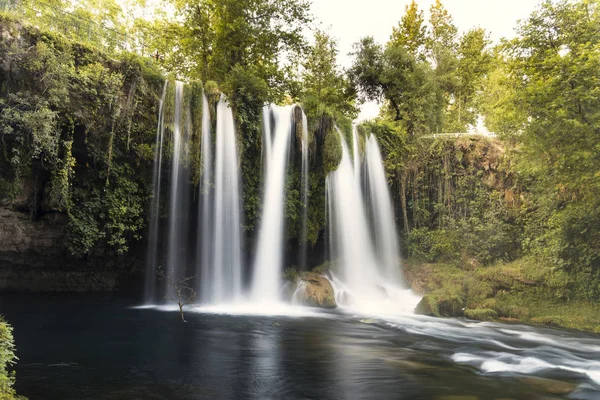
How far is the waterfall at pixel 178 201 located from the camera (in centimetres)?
1603

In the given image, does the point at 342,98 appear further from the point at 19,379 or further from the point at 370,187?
the point at 19,379

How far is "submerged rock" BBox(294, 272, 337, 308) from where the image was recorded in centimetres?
1664

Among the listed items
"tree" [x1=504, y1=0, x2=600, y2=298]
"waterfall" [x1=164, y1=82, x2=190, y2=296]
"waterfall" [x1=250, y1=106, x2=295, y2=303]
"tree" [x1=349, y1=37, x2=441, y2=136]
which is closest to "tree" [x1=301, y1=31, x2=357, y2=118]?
"tree" [x1=349, y1=37, x2=441, y2=136]

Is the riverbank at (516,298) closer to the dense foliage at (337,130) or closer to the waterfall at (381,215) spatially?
the dense foliage at (337,130)

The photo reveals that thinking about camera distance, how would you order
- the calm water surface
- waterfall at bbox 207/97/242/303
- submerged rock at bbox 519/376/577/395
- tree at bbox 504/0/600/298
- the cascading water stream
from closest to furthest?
the calm water surface
submerged rock at bbox 519/376/577/395
tree at bbox 504/0/600/298
waterfall at bbox 207/97/242/303
the cascading water stream

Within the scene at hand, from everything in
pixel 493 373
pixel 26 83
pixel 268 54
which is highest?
pixel 268 54

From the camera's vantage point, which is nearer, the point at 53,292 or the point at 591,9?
the point at 591,9

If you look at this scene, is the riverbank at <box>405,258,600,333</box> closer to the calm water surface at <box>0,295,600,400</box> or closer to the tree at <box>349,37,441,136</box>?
the calm water surface at <box>0,295,600,400</box>

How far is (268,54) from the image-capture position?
72.3ft

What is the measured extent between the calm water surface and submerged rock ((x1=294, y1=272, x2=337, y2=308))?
9.18 feet

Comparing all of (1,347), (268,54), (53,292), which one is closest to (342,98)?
(268,54)

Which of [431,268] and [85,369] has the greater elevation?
[431,268]

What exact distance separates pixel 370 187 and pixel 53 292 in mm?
16430

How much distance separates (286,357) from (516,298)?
458 inches
